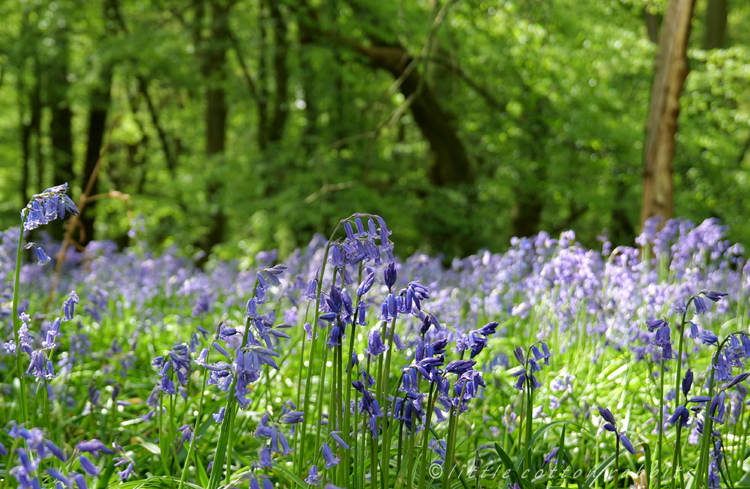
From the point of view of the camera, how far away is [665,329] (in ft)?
6.72

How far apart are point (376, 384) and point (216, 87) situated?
1269cm

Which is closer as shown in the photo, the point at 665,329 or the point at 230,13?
the point at 665,329

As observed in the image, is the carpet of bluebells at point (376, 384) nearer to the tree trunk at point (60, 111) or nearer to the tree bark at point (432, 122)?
the tree bark at point (432, 122)

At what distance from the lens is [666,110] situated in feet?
23.2

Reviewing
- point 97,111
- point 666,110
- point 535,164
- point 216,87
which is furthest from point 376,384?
point 97,111

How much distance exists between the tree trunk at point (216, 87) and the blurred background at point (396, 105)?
0.05 metres

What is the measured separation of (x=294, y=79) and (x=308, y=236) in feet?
12.3

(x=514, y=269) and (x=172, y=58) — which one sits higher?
(x=172, y=58)

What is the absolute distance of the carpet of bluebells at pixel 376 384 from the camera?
1.83 metres

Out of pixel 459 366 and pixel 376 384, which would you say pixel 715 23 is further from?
pixel 459 366

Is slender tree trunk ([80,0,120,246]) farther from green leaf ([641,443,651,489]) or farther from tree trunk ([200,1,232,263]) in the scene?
green leaf ([641,443,651,489])

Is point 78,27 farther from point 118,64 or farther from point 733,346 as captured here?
point 733,346

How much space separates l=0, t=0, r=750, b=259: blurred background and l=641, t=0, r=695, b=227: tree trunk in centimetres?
206

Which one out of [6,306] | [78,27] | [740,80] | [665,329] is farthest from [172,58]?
[665,329]
